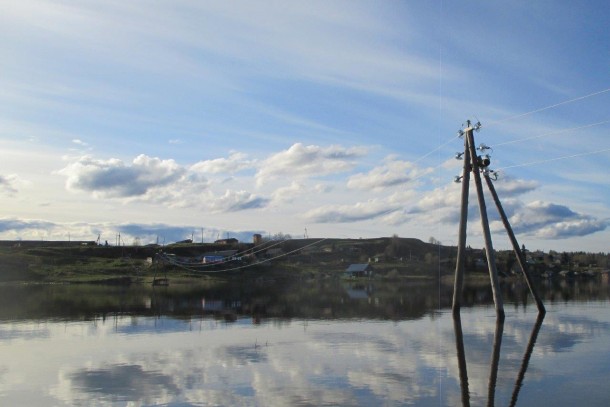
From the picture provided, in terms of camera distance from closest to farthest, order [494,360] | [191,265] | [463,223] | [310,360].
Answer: [494,360] → [310,360] → [463,223] → [191,265]

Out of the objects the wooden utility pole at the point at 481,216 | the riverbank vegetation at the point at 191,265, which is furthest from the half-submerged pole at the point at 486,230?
the riverbank vegetation at the point at 191,265

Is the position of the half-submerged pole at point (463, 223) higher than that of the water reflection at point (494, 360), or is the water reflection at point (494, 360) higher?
the half-submerged pole at point (463, 223)

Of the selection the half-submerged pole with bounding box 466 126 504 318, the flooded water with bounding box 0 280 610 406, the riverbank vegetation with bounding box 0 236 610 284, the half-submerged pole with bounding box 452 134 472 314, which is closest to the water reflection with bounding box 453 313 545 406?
the flooded water with bounding box 0 280 610 406

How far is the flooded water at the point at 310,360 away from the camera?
63.9ft

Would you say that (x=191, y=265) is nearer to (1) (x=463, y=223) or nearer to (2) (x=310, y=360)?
(1) (x=463, y=223)

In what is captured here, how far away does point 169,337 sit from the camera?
34.7 meters

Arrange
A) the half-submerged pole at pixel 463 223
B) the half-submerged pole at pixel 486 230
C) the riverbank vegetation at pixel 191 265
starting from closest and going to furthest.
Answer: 1. the half-submerged pole at pixel 486 230
2. the half-submerged pole at pixel 463 223
3. the riverbank vegetation at pixel 191 265

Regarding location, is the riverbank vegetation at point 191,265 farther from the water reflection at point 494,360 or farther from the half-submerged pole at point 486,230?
the water reflection at point 494,360

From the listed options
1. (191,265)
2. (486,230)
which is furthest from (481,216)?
(191,265)

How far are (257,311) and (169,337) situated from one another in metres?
18.4

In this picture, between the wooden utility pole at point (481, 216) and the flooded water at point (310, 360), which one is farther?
the wooden utility pole at point (481, 216)

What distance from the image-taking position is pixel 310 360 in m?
26.0

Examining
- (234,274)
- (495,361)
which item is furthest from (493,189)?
(234,274)

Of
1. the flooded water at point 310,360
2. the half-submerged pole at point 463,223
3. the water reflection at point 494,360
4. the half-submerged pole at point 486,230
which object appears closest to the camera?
the water reflection at point 494,360
